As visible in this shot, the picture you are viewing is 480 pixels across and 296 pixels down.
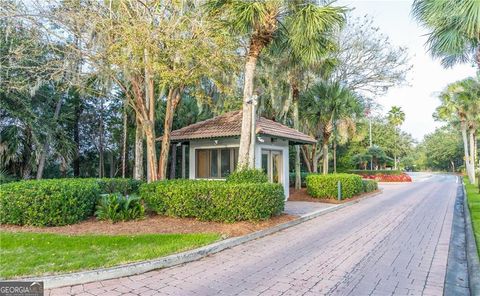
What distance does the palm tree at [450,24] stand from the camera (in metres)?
7.79

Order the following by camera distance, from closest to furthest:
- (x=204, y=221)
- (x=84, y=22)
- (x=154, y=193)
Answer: (x=204, y=221)
(x=154, y=193)
(x=84, y=22)

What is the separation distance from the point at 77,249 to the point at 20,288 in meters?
1.70

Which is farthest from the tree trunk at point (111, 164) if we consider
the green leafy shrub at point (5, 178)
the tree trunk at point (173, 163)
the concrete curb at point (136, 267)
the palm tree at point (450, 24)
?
the palm tree at point (450, 24)

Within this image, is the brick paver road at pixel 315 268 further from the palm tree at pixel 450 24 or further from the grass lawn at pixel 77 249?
the palm tree at pixel 450 24

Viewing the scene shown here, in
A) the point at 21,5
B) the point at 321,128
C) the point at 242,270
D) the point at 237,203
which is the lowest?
the point at 242,270

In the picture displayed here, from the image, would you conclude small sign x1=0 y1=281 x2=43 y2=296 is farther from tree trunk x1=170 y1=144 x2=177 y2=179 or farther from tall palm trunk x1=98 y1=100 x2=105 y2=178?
tall palm trunk x1=98 y1=100 x2=105 y2=178

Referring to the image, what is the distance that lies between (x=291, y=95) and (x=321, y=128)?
9.11ft

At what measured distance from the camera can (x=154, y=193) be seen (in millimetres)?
9195

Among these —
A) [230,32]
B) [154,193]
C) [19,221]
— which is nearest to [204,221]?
[154,193]

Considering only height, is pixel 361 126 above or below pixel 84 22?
below

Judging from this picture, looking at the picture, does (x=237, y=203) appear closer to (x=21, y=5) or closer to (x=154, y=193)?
(x=154, y=193)

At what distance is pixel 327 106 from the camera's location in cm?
1744

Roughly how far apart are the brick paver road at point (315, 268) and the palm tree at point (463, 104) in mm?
19574

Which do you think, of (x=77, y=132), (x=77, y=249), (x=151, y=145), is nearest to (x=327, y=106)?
(x=151, y=145)
